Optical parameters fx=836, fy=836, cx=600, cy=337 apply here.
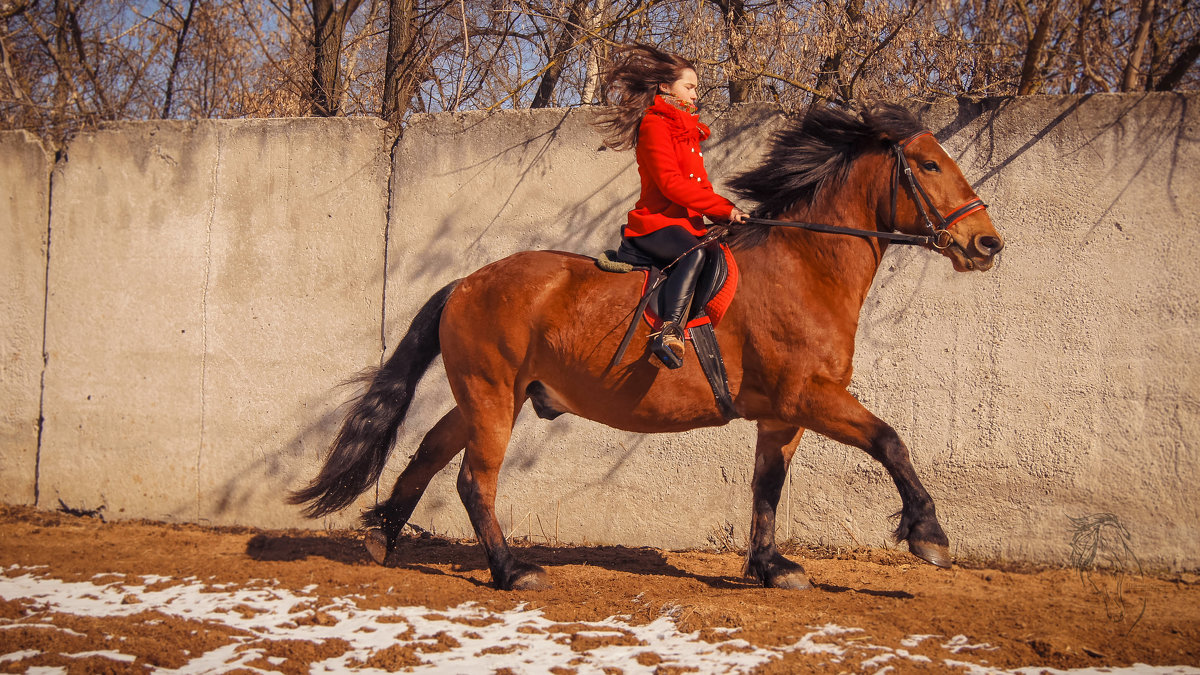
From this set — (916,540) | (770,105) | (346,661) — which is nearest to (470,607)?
(346,661)

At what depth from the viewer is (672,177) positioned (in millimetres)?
4238

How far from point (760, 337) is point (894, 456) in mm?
875

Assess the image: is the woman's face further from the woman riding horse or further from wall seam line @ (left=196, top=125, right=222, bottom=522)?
wall seam line @ (left=196, top=125, right=222, bottom=522)

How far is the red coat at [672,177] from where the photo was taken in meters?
4.23

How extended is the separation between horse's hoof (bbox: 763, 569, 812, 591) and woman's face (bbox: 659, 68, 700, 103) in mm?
2635

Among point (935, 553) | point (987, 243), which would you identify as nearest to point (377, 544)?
point (935, 553)

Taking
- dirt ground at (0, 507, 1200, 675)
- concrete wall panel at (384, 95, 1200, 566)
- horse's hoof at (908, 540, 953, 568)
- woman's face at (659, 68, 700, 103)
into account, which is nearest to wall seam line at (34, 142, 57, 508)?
dirt ground at (0, 507, 1200, 675)

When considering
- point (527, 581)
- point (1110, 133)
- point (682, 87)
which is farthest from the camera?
point (1110, 133)

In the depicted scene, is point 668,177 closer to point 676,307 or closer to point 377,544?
point 676,307

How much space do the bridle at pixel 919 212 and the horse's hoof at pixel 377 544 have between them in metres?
2.91

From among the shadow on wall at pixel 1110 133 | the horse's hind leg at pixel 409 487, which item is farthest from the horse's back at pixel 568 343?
the shadow on wall at pixel 1110 133

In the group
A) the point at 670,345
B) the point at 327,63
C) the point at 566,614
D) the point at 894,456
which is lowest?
the point at 566,614

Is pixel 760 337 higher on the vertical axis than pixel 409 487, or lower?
higher

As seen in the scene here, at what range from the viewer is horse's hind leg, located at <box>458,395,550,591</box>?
4.64 m
